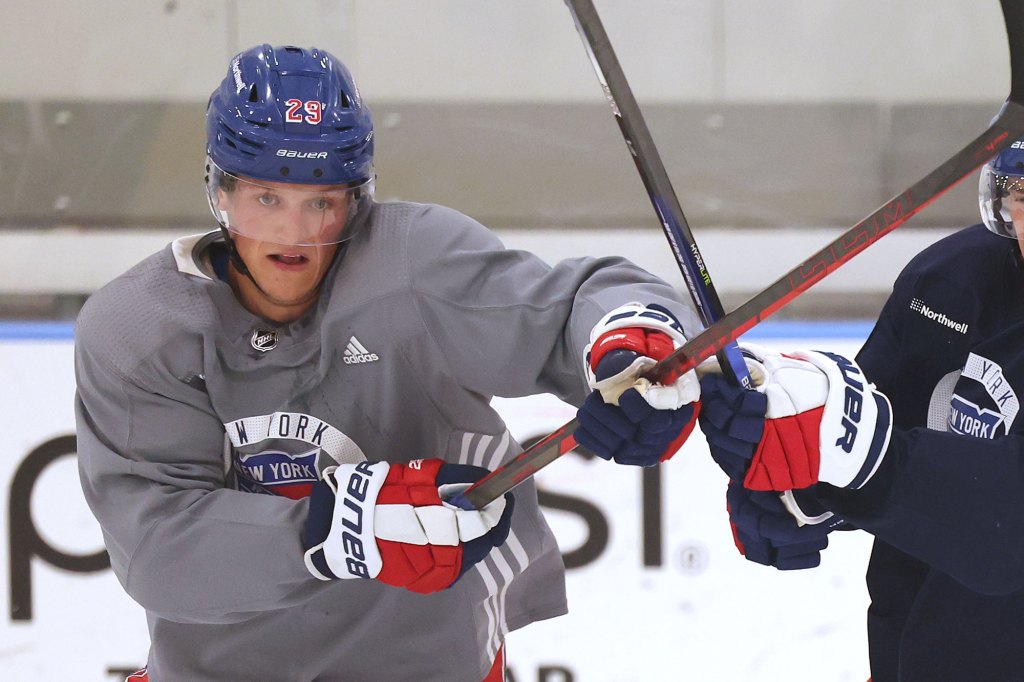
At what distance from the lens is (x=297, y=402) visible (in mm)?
1738

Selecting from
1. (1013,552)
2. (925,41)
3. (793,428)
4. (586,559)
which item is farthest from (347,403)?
(925,41)

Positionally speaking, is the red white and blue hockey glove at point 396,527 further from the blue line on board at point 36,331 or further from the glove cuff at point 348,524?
the blue line on board at point 36,331

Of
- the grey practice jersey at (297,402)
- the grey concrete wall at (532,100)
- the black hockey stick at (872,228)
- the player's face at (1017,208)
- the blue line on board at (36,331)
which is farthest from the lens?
the grey concrete wall at (532,100)

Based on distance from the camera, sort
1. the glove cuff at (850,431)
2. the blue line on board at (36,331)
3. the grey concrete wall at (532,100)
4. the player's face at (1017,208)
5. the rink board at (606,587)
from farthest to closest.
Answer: the grey concrete wall at (532,100), the blue line on board at (36,331), the rink board at (606,587), the player's face at (1017,208), the glove cuff at (850,431)

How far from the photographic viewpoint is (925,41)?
3.44m

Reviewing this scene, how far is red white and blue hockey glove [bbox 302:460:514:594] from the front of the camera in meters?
1.61

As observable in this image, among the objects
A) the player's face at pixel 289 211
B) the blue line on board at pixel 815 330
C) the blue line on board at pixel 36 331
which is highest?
the player's face at pixel 289 211

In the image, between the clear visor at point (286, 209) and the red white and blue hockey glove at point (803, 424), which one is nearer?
the red white and blue hockey glove at point (803, 424)

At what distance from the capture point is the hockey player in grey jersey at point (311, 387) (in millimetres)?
1651

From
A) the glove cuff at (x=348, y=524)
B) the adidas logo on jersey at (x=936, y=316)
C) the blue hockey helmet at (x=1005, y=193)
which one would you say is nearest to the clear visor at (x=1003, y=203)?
the blue hockey helmet at (x=1005, y=193)

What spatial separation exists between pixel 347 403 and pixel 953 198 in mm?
2128

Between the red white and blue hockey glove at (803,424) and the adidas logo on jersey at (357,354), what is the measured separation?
0.50m

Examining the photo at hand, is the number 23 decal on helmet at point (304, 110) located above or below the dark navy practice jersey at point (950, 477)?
above

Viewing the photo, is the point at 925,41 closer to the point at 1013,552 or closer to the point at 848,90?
the point at 848,90
